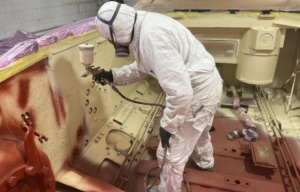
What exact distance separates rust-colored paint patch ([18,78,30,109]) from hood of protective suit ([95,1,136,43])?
483mm

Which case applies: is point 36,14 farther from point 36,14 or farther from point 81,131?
point 81,131

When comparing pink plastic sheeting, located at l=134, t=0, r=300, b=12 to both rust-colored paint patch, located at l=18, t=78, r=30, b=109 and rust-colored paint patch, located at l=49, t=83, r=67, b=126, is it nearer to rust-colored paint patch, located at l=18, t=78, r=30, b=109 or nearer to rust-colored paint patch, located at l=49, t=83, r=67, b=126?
rust-colored paint patch, located at l=49, t=83, r=67, b=126

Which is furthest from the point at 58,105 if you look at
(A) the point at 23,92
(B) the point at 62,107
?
(A) the point at 23,92

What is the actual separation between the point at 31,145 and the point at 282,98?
2949mm

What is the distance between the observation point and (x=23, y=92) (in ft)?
3.81

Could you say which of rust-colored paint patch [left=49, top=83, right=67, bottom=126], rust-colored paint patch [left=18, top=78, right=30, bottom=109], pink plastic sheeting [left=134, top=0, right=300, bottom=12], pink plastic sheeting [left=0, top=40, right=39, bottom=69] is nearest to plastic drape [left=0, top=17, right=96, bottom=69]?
pink plastic sheeting [left=0, top=40, right=39, bottom=69]

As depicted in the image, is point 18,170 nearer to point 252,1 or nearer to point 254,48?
point 254,48

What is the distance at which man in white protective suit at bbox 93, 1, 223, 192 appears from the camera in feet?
3.83

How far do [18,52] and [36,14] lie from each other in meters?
1.88

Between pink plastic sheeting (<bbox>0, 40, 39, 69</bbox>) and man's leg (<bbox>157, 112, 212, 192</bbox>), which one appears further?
man's leg (<bbox>157, 112, 212, 192</bbox>)

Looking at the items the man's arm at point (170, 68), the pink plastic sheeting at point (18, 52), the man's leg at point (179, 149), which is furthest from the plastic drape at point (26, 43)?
the man's leg at point (179, 149)

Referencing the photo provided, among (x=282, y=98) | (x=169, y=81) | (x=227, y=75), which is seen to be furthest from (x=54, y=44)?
(x=282, y=98)

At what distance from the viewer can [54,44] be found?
4.48 feet

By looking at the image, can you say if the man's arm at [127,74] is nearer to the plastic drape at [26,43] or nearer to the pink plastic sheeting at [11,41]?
the plastic drape at [26,43]
